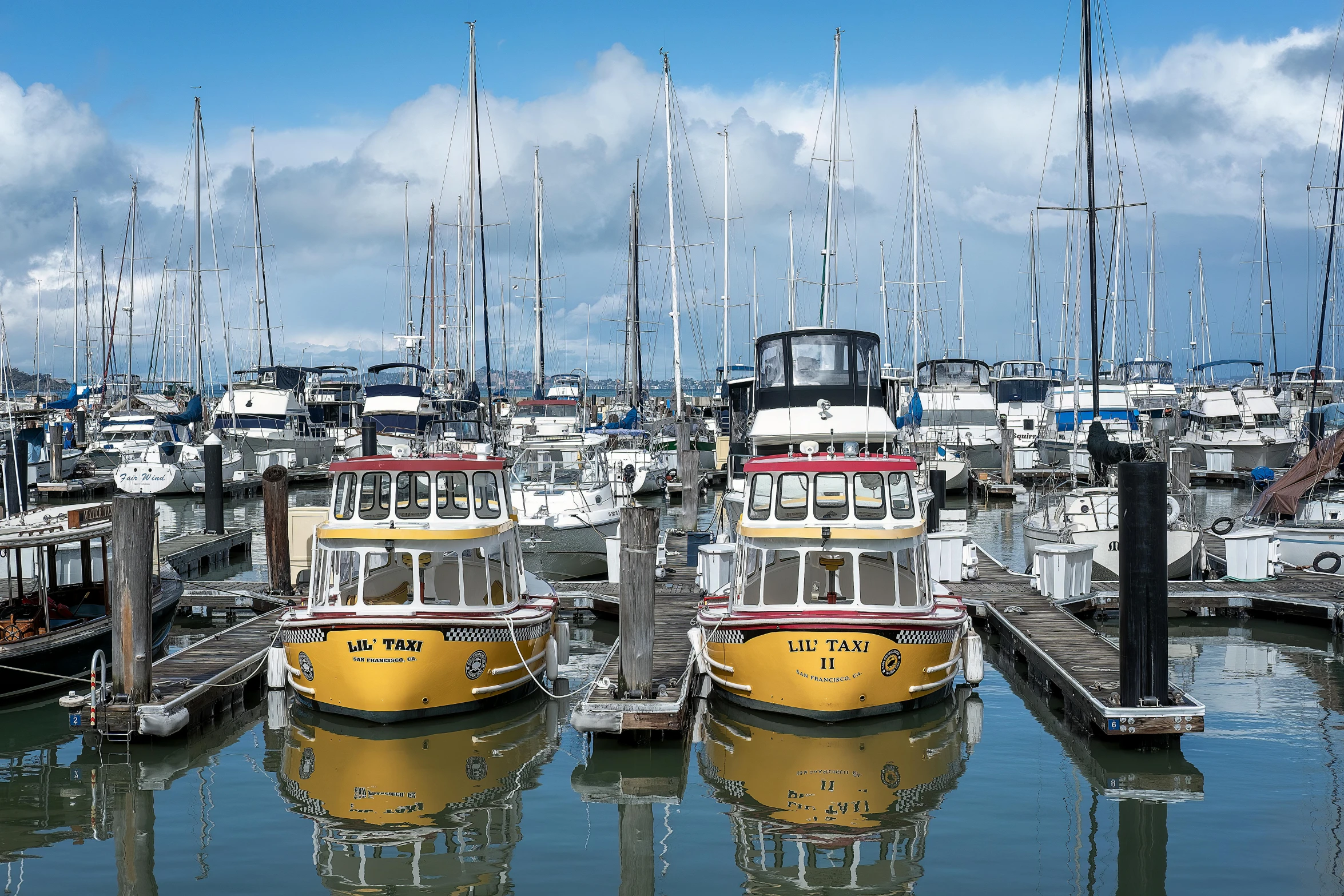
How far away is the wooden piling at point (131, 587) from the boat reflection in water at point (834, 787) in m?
6.63

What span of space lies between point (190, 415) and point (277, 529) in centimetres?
2745

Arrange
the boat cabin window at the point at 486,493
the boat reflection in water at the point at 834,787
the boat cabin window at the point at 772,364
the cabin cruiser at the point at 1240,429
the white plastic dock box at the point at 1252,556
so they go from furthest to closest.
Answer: the cabin cruiser at the point at 1240,429 < the boat cabin window at the point at 772,364 < the white plastic dock box at the point at 1252,556 < the boat cabin window at the point at 486,493 < the boat reflection in water at the point at 834,787

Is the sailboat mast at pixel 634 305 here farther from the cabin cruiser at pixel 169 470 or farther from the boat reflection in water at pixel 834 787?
the boat reflection in water at pixel 834 787

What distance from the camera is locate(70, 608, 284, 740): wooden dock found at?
14.0 m

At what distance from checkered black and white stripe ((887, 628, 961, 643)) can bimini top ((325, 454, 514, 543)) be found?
5.11 meters

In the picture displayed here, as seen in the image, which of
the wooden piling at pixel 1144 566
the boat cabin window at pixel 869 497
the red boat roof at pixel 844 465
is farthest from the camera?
the boat cabin window at pixel 869 497

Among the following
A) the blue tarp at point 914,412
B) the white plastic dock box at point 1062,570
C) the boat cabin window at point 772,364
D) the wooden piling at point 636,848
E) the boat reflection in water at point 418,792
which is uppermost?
the boat cabin window at point 772,364

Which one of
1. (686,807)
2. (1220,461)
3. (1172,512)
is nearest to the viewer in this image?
(686,807)

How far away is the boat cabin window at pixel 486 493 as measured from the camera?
16.4 metres

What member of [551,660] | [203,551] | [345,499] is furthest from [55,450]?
[551,660]

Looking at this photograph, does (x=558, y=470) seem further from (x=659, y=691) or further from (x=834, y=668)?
(x=834, y=668)

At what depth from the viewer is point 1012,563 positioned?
97.2ft

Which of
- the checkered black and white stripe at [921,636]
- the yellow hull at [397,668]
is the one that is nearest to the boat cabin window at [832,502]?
the checkered black and white stripe at [921,636]

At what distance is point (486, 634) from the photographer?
48.8ft
